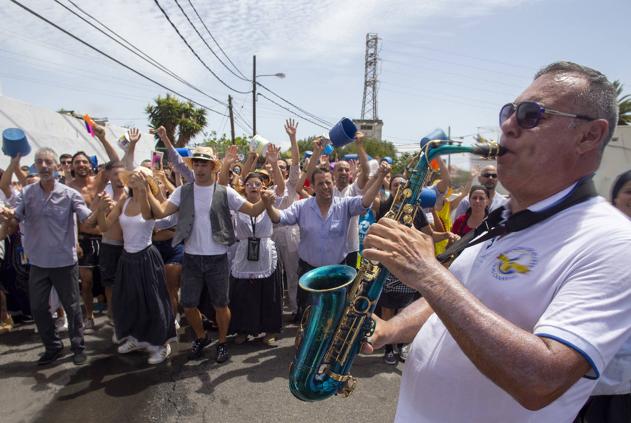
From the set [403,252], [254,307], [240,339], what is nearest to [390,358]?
[254,307]

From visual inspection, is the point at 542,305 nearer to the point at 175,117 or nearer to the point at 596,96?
the point at 596,96

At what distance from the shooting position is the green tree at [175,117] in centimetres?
2878

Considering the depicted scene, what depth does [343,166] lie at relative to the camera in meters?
6.18

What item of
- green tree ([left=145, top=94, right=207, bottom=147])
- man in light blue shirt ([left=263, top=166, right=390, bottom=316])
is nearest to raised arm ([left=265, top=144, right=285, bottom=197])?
man in light blue shirt ([left=263, top=166, right=390, bottom=316])

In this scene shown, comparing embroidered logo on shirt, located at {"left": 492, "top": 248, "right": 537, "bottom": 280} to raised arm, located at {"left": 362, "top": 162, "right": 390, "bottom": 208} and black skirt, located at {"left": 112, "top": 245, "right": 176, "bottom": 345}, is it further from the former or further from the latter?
black skirt, located at {"left": 112, "top": 245, "right": 176, "bottom": 345}

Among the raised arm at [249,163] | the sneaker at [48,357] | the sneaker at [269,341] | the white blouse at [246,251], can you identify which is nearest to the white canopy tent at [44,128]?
the raised arm at [249,163]

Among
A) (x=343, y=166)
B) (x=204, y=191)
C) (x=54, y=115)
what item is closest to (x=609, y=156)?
(x=343, y=166)

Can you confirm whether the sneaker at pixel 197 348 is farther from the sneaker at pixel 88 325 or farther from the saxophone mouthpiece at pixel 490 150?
the saxophone mouthpiece at pixel 490 150

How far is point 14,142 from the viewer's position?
16.4 ft

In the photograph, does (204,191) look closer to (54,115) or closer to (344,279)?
(344,279)

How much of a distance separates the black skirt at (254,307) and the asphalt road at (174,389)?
26 centimetres

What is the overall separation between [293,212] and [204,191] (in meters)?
1.04

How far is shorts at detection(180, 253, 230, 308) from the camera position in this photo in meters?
4.38

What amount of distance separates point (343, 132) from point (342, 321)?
3274mm
